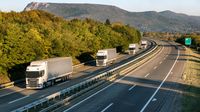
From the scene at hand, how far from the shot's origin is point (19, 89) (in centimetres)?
4778

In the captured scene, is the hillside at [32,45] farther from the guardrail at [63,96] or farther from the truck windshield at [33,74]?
the guardrail at [63,96]

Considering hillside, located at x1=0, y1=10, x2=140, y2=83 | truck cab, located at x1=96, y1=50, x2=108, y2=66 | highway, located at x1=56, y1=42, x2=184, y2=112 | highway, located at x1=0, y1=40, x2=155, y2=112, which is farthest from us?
truck cab, located at x1=96, y1=50, x2=108, y2=66

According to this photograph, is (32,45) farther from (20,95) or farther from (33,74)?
(20,95)

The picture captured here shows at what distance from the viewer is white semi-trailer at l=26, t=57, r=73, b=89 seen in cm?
4662

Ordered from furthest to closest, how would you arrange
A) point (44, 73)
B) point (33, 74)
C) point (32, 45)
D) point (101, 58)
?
1. point (101, 58)
2. point (32, 45)
3. point (44, 73)
4. point (33, 74)

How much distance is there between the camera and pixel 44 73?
157 ft

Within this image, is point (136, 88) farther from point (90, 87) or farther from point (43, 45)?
point (43, 45)

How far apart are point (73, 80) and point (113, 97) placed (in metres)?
17.7

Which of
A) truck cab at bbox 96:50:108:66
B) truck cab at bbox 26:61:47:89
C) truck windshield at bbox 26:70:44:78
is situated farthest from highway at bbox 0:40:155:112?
truck cab at bbox 96:50:108:66

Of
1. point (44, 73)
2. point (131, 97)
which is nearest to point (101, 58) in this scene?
point (44, 73)

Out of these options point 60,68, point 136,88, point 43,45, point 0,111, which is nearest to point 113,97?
point 136,88

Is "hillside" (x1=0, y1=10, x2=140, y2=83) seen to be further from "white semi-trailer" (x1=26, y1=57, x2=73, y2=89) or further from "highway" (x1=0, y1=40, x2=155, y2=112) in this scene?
"white semi-trailer" (x1=26, y1=57, x2=73, y2=89)

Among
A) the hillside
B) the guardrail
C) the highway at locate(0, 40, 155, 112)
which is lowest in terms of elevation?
the highway at locate(0, 40, 155, 112)

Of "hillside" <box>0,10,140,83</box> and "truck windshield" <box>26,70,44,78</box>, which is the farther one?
"hillside" <box>0,10,140,83</box>
